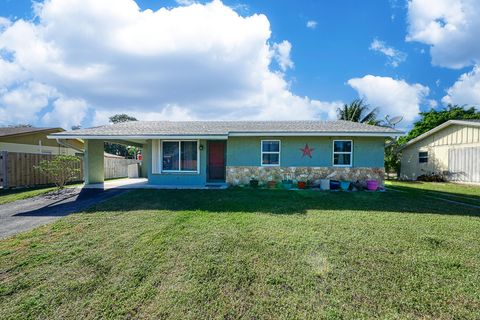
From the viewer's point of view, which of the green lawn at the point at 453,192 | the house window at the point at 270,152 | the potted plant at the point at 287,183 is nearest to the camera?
the green lawn at the point at 453,192

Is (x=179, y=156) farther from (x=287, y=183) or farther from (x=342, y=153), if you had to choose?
(x=342, y=153)

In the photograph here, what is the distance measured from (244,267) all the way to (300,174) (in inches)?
319

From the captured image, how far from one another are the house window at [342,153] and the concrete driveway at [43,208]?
10.3 metres

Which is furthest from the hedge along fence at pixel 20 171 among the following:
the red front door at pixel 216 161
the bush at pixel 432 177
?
the bush at pixel 432 177

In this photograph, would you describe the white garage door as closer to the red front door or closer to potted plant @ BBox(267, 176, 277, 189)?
potted plant @ BBox(267, 176, 277, 189)

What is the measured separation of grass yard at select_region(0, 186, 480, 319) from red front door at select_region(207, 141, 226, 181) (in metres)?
7.24

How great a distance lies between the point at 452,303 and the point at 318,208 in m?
4.20

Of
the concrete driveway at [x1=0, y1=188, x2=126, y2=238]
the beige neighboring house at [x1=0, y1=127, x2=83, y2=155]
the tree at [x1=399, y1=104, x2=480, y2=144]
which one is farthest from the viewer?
the tree at [x1=399, y1=104, x2=480, y2=144]

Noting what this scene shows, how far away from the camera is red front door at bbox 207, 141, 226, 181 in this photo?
43.5 feet

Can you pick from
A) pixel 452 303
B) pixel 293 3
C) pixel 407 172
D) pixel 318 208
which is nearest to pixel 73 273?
pixel 452 303

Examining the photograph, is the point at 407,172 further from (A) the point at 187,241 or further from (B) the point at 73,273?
(B) the point at 73,273

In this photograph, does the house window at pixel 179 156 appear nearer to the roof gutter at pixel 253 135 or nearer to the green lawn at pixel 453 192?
the roof gutter at pixel 253 135

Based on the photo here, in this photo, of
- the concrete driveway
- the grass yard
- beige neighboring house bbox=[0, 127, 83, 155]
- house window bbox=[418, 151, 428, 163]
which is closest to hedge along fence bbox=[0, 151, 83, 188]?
beige neighboring house bbox=[0, 127, 83, 155]

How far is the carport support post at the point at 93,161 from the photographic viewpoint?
11.2 meters
